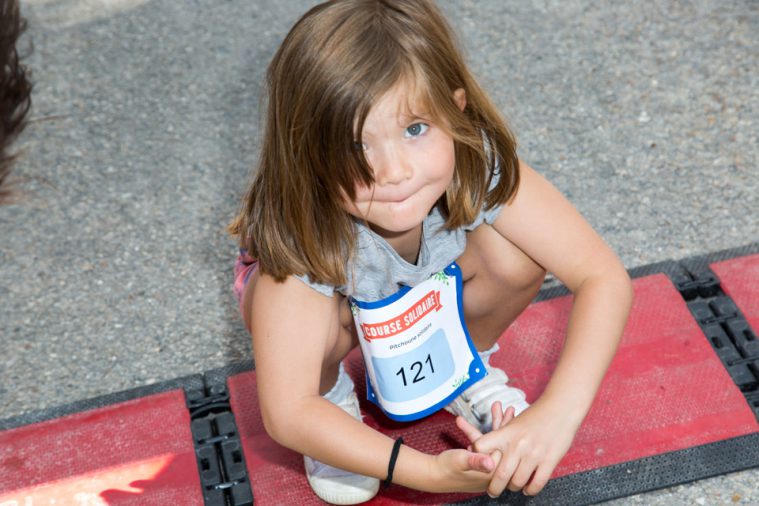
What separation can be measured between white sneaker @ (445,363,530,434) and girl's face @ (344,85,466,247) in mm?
424

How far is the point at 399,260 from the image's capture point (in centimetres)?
140

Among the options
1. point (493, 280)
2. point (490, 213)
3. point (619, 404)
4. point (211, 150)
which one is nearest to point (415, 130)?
point (490, 213)

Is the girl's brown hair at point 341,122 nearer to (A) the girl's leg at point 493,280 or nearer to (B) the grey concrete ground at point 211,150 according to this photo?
(A) the girl's leg at point 493,280

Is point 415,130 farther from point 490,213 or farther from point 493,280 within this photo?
point 493,280

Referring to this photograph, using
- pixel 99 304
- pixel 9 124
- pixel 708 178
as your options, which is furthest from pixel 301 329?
pixel 9 124

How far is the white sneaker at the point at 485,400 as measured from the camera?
1587mm

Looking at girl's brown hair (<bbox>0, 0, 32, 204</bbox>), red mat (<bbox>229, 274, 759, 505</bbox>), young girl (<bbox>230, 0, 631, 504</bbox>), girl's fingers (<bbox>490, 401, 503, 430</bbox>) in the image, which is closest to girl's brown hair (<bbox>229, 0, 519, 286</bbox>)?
young girl (<bbox>230, 0, 631, 504</bbox>)

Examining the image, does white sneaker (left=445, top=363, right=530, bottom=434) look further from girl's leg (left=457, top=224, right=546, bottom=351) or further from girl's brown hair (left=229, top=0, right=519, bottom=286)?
girl's brown hair (left=229, top=0, right=519, bottom=286)

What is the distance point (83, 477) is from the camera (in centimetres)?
161

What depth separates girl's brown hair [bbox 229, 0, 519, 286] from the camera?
116 centimetres

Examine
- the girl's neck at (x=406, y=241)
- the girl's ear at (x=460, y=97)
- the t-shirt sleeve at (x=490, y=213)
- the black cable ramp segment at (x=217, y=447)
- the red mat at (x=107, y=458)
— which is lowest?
the red mat at (x=107, y=458)

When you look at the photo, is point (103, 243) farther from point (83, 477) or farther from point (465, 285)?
point (465, 285)

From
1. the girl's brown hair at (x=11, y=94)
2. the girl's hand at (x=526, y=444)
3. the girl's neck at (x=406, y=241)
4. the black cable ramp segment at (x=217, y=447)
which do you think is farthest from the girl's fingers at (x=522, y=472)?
the girl's brown hair at (x=11, y=94)

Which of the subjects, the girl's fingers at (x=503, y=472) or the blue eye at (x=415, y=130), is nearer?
the blue eye at (x=415, y=130)
